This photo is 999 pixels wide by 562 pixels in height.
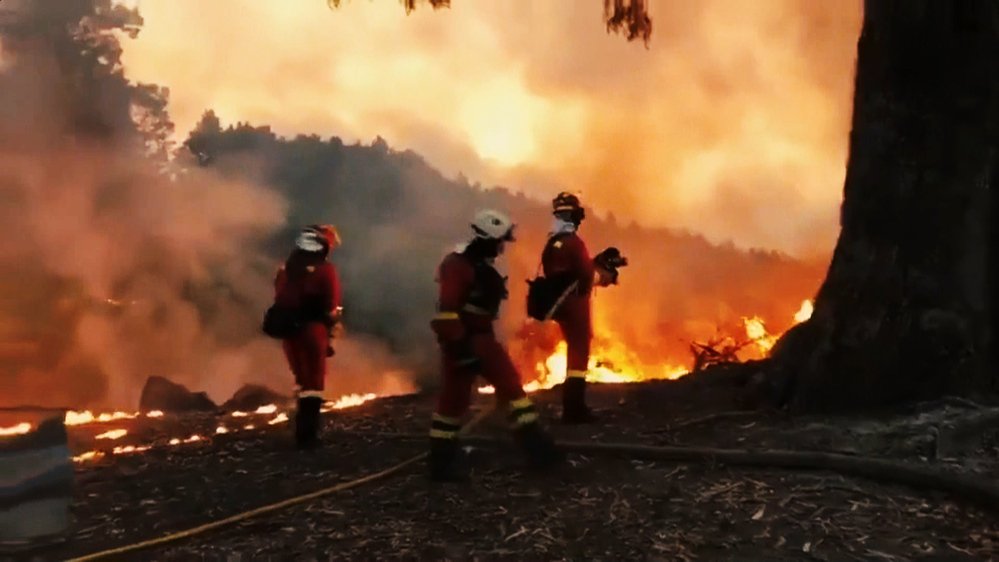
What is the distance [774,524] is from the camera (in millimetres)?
4953

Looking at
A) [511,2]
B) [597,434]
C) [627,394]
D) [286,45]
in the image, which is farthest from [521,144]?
[597,434]

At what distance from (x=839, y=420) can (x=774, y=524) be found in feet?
5.70

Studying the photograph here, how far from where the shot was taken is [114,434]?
843 centimetres

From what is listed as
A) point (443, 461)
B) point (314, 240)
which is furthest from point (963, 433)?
point (314, 240)

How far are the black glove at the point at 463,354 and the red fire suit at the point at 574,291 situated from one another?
5.23 feet

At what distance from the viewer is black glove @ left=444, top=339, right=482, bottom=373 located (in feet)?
19.3

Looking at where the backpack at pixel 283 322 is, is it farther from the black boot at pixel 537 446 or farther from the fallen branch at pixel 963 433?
the fallen branch at pixel 963 433

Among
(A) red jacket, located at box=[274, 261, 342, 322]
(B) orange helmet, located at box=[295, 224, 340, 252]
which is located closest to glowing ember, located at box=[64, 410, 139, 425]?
(A) red jacket, located at box=[274, 261, 342, 322]

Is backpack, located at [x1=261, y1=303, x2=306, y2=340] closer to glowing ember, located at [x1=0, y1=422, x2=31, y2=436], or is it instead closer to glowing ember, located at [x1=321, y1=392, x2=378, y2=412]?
glowing ember, located at [x1=0, y1=422, x2=31, y2=436]

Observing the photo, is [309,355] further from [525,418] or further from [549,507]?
[549,507]

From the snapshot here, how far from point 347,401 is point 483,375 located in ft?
15.4

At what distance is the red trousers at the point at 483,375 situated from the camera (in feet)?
19.3

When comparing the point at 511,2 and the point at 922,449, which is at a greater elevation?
the point at 511,2

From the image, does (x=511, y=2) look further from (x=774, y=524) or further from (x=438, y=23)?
(x=774, y=524)
